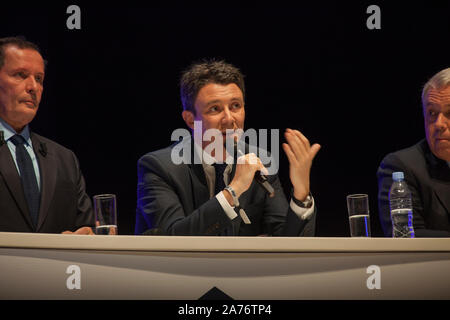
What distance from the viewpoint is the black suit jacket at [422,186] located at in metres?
2.51

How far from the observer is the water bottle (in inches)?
89.0

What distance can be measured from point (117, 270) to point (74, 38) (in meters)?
1.66

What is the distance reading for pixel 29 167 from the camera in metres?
2.45

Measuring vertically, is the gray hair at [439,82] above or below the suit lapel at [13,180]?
above

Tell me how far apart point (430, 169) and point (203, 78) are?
1008 mm

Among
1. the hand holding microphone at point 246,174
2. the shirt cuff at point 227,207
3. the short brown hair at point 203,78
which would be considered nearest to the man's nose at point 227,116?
the short brown hair at point 203,78

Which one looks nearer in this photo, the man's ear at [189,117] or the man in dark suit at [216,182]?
the man in dark suit at [216,182]

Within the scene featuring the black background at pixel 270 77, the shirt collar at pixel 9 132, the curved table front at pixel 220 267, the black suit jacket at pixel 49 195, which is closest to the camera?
the curved table front at pixel 220 267

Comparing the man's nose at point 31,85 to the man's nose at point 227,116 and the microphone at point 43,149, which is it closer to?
the microphone at point 43,149

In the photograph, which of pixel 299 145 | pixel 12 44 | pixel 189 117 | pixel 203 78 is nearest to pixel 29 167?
pixel 12 44

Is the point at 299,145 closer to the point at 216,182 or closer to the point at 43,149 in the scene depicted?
the point at 216,182

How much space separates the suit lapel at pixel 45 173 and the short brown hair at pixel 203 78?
61cm

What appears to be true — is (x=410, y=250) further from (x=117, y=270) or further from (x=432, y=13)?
(x=432, y=13)

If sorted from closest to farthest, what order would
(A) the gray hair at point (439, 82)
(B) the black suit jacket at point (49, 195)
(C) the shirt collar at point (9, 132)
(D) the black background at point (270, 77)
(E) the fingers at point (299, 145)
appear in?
1. (E) the fingers at point (299, 145)
2. (B) the black suit jacket at point (49, 195)
3. (C) the shirt collar at point (9, 132)
4. (A) the gray hair at point (439, 82)
5. (D) the black background at point (270, 77)
